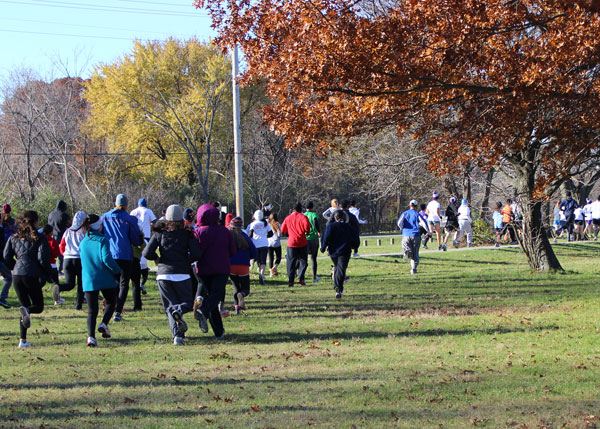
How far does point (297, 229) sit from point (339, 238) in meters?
2.52

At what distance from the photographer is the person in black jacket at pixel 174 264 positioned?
371 inches

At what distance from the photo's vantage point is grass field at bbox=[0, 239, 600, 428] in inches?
239

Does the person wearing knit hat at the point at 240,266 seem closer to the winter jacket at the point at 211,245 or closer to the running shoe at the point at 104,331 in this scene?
the winter jacket at the point at 211,245

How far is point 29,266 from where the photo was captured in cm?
971

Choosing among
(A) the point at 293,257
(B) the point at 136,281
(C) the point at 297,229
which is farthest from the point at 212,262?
(A) the point at 293,257

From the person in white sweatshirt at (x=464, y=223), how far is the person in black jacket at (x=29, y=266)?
18096mm

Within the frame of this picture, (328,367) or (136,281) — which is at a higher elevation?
(136,281)

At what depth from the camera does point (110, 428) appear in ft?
18.7

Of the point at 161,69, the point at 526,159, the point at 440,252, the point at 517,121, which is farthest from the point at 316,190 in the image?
the point at 517,121

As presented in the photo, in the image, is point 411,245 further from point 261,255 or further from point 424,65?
point 424,65

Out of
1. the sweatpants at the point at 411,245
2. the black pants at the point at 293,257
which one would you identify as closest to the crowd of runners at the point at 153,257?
the black pants at the point at 293,257

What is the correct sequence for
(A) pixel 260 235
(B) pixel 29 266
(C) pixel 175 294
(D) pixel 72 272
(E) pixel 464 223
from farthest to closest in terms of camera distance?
(E) pixel 464 223, (A) pixel 260 235, (D) pixel 72 272, (B) pixel 29 266, (C) pixel 175 294

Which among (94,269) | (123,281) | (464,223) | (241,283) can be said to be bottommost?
(241,283)

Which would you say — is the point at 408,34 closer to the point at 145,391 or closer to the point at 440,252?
the point at 145,391
